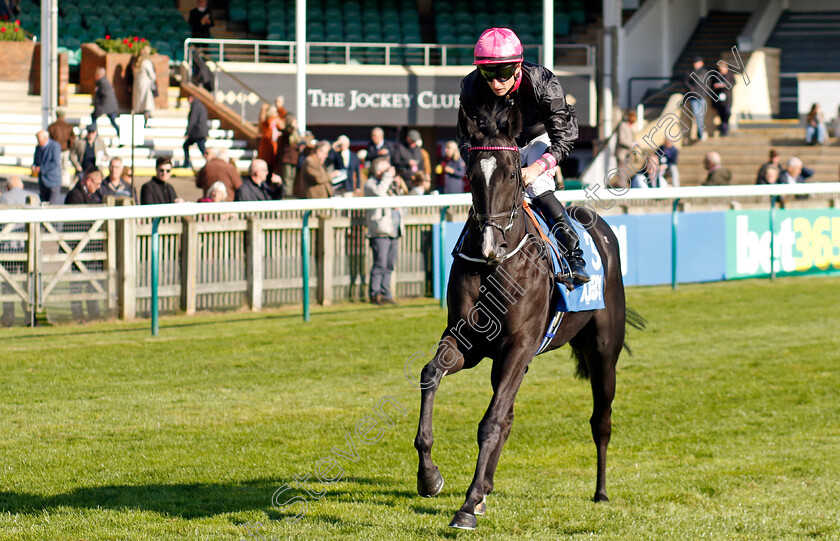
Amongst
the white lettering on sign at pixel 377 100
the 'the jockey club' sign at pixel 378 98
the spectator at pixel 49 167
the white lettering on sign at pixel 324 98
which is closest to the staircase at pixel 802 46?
the 'the jockey club' sign at pixel 378 98

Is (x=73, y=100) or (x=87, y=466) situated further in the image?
(x=73, y=100)

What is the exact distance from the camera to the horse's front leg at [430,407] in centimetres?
511

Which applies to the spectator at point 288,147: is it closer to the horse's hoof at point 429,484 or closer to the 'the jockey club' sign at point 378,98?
the 'the jockey club' sign at point 378,98

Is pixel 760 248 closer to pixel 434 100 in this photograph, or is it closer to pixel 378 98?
pixel 434 100

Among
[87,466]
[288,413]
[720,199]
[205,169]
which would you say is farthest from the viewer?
[720,199]

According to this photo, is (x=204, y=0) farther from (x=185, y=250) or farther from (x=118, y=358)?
(x=118, y=358)

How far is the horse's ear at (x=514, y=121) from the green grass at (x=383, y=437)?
6.15ft

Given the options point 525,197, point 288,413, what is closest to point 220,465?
point 288,413

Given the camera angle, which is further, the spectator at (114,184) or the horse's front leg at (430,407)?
the spectator at (114,184)

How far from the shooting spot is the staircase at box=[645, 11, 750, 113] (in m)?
30.5

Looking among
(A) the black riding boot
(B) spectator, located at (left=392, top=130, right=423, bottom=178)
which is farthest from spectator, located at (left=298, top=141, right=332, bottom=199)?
(A) the black riding boot

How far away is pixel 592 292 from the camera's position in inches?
240

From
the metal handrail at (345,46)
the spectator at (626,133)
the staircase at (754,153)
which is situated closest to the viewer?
the spectator at (626,133)

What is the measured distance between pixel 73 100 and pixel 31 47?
201 centimetres
